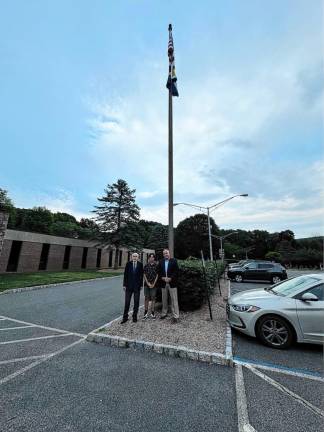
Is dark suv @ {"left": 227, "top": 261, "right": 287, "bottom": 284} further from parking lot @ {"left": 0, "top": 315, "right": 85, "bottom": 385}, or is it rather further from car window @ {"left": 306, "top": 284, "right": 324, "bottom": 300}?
parking lot @ {"left": 0, "top": 315, "right": 85, "bottom": 385}

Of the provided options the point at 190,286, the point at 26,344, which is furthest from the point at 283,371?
the point at 26,344

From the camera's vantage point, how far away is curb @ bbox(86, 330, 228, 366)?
12.5 ft

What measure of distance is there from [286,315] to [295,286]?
2.78ft

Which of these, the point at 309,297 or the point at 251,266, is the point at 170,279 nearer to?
the point at 309,297

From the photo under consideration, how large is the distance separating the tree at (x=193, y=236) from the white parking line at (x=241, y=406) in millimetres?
58206

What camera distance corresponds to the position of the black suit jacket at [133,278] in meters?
5.75

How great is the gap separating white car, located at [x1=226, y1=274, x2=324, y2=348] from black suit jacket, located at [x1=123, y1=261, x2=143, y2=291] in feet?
7.66

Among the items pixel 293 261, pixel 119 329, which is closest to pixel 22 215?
pixel 119 329

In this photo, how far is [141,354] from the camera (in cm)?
406

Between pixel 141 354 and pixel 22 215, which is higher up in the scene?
pixel 22 215

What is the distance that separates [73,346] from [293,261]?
63609 mm

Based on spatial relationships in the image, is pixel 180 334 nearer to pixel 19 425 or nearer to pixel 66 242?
pixel 19 425

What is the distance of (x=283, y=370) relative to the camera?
141 inches

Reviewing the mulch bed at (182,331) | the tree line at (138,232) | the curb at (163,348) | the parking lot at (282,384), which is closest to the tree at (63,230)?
the tree line at (138,232)
